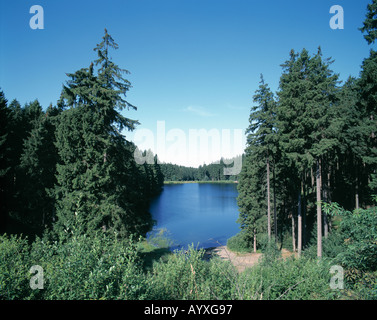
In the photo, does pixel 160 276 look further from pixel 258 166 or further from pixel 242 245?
pixel 242 245

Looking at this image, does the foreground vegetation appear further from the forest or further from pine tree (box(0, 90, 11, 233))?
pine tree (box(0, 90, 11, 233))

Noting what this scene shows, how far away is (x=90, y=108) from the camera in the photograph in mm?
14336

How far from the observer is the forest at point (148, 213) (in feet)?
18.6

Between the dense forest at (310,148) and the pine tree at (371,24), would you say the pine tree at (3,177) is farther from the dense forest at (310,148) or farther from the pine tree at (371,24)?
the pine tree at (371,24)

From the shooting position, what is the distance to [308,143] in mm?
14555

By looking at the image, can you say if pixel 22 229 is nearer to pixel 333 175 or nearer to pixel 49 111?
pixel 49 111

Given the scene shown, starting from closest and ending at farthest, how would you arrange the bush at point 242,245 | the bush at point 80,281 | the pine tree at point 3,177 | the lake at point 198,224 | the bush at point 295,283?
the bush at point 80,281, the bush at point 295,283, the pine tree at point 3,177, the bush at point 242,245, the lake at point 198,224

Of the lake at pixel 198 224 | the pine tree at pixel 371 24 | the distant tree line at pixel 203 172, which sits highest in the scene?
the pine tree at pixel 371 24

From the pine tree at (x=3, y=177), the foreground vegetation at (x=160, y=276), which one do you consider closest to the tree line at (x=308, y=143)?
the foreground vegetation at (x=160, y=276)

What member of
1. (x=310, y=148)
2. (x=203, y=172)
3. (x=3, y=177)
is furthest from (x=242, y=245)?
(x=203, y=172)

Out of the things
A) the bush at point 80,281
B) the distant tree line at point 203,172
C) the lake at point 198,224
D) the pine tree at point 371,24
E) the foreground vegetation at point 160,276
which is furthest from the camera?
the distant tree line at point 203,172

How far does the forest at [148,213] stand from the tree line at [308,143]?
0.34 feet

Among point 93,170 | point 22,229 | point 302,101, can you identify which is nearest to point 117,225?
point 93,170

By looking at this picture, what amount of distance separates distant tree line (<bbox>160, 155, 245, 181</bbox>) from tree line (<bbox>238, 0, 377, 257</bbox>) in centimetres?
11081
